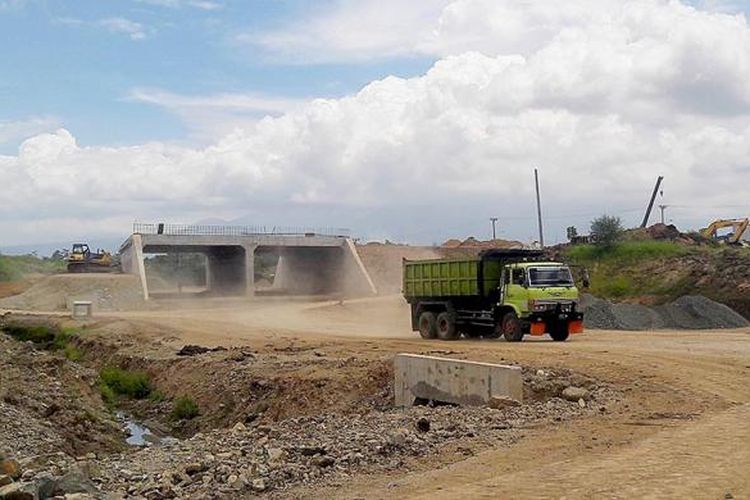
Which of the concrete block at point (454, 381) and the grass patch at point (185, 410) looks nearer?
the concrete block at point (454, 381)

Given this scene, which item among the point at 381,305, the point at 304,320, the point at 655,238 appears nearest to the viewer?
the point at 304,320

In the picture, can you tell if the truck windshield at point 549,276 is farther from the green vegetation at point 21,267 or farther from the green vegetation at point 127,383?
the green vegetation at point 21,267

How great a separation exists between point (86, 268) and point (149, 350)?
47214 mm

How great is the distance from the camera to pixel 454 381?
1831 centimetres

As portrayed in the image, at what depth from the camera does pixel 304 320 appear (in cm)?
4938

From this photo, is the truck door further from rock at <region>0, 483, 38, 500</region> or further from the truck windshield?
rock at <region>0, 483, 38, 500</region>

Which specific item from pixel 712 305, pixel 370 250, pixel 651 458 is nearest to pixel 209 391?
pixel 651 458

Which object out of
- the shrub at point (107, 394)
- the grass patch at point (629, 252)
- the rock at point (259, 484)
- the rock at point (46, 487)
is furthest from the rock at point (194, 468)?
the grass patch at point (629, 252)

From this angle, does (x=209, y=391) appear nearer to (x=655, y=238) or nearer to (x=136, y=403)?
(x=136, y=403)

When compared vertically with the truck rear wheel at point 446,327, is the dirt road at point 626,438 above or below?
below

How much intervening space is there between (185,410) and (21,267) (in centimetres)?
7323

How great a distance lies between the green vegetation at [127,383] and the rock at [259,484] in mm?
19141

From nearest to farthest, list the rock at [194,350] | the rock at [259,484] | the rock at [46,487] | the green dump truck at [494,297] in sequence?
1. the rock at [46,487]
2. the rock at [259,484]
3. the green dump truck at [494,297]
4. the rock at [194,350]

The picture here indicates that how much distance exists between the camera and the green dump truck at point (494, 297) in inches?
1110
